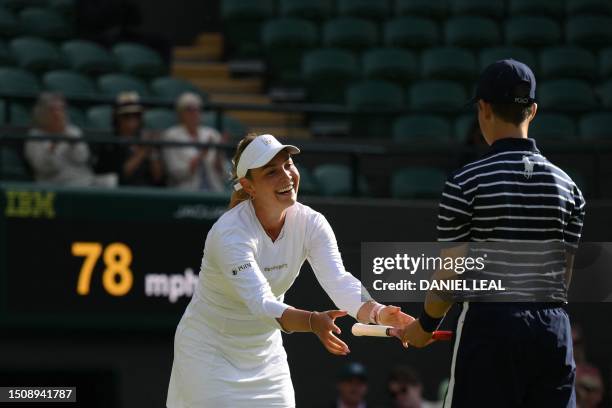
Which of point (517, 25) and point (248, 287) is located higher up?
point (517, 25)

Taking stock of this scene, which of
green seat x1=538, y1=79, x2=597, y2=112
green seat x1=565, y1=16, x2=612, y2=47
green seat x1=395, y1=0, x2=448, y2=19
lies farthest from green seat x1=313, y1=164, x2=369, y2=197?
green seat x1=565, y1=16, x2=612, y2=47

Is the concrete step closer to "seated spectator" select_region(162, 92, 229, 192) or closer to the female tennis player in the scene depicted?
"seated spectator" select_region(162, 92, 229, 192)

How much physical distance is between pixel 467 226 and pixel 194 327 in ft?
4.46

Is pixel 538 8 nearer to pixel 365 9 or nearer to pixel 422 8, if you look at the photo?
pixel 422 8

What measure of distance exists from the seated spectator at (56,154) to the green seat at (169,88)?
240 centimetres

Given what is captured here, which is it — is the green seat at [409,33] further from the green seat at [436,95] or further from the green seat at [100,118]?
the green seat at [100,118]

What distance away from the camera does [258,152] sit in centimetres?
508

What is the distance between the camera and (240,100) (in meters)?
13.6

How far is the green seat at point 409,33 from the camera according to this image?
45.5ft

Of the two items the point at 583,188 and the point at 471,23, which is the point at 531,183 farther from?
the point at 471,23

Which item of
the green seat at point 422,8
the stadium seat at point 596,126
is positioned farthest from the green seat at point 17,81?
the stadium seat at point 596,126

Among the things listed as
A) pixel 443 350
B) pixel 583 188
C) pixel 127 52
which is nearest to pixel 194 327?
pixel 443 350

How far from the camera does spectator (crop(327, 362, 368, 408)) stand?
9.66 metres

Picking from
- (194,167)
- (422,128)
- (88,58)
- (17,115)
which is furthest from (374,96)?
(17,115)
